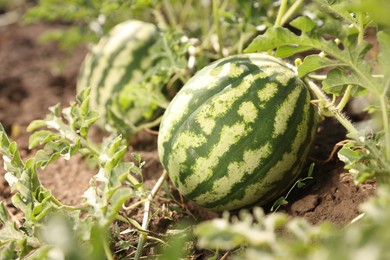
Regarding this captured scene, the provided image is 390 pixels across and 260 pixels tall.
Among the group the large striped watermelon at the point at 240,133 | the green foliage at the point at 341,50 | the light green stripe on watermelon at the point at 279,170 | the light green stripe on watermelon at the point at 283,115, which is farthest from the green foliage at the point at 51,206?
the green foliage at the point at 341,50

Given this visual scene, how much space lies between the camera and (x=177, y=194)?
6.99 feet

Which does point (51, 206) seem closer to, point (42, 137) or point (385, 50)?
point (42, 137)

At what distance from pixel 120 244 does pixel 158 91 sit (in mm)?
1037

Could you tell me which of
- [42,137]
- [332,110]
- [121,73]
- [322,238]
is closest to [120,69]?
[121,73]

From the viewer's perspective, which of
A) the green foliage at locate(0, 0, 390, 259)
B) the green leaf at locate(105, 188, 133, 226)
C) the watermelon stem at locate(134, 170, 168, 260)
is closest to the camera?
the green foliage at locate(0, 0, 390, 259)

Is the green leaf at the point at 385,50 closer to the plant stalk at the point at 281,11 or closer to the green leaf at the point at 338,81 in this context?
the green leaf at the point at 338,81

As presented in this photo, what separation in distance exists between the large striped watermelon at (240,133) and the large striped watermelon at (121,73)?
0.72 m

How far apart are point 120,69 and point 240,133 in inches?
47.5

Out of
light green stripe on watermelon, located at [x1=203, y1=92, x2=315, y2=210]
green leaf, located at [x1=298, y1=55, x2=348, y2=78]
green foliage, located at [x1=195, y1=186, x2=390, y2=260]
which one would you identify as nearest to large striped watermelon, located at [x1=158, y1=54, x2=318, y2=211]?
light green stripe on watermelon, located at [x1=203, y1=92, x2=315, y2=210]

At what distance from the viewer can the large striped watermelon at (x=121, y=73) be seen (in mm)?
2572

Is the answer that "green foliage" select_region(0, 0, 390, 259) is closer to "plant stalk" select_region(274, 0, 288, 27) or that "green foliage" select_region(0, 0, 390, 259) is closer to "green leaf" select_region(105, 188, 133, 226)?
"green leaf" select_region(105, 188, 133, 226)

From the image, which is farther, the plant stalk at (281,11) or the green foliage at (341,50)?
the plant stalk at (281,11)

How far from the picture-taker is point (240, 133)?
1.69 m

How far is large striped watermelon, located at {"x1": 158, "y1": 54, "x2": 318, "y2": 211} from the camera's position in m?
1.70
